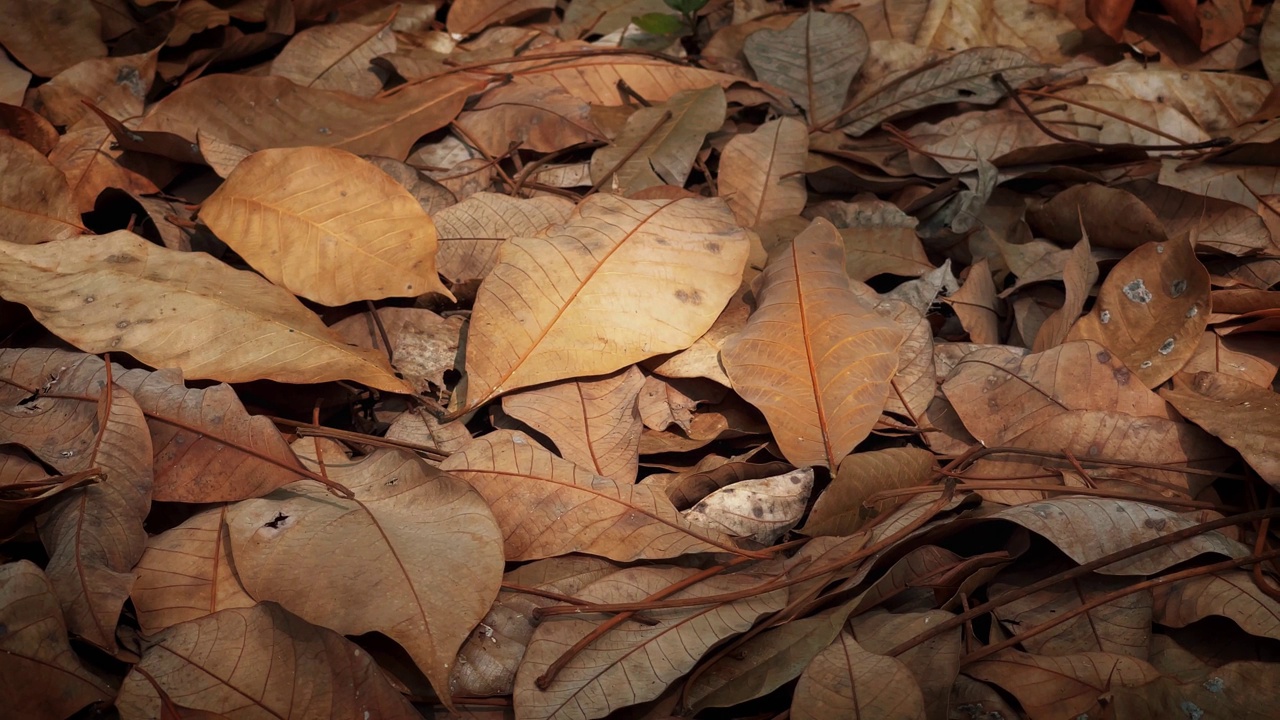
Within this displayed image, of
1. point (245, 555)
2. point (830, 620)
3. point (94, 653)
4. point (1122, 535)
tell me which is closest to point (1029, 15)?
point (1122, 535)

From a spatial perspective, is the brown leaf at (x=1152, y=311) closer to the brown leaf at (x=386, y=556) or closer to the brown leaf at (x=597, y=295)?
the brown leaf at (x=597, y=295)

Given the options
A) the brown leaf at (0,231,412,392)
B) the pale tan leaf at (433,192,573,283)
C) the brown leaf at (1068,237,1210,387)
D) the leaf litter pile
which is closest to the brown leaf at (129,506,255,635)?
the leaf litter pile

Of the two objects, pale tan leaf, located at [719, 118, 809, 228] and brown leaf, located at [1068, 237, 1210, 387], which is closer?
brown leaf, located at [1068, 237, 1210, 387]

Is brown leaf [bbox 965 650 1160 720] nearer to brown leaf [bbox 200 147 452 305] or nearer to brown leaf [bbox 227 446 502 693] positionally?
brown leaf [bbox 227 446 502 693]

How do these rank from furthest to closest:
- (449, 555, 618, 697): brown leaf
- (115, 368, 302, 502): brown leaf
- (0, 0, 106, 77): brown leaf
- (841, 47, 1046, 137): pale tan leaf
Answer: (841, 47, 1046, 137): pale tan leaf
(0, 0, 106, 77): brown leaf
(115, 368, 302, 502): brown leaf
(449, 555, 618, 697): brown leaf

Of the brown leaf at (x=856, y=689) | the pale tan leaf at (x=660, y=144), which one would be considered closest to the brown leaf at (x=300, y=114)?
the pale tan leaf at (x=660, y=144)

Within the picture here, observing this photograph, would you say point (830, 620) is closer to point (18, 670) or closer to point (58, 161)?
point (18, 670)
